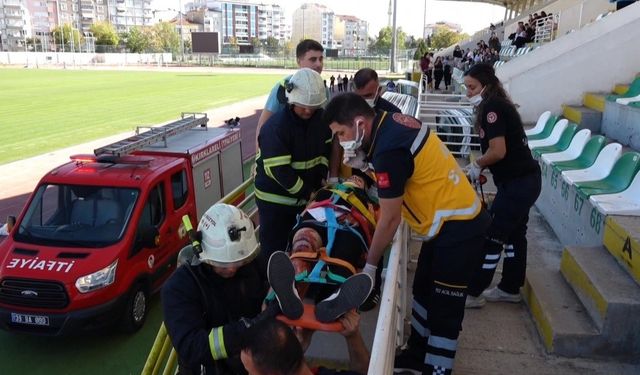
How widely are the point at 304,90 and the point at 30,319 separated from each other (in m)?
3.67

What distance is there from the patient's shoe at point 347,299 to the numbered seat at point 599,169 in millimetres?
3906

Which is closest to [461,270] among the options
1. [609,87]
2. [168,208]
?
[168,208]

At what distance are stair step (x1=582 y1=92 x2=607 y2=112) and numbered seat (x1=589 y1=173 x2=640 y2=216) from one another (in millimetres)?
3687

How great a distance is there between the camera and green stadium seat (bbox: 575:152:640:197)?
5176 millimetres

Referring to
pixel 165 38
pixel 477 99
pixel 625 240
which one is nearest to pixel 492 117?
pixel 477 99

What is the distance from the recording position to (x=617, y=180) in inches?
212

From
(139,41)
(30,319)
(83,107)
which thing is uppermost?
(139,41)

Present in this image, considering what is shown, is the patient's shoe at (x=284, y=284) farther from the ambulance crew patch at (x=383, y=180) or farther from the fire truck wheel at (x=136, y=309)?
the fire truck wheel at (x=136, y=309)

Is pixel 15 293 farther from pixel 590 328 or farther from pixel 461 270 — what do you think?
pixel 590 328

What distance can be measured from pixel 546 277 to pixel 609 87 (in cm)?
623

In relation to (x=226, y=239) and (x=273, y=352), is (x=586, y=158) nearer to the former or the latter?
(x=226, y=239)

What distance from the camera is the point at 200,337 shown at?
264cm

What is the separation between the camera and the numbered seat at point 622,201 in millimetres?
4496

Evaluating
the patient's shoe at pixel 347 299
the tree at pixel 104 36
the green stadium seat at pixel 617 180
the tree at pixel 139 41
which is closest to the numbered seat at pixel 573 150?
the green stadium seat at pixel 617 180
